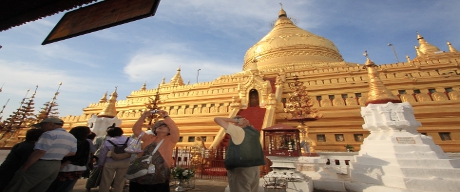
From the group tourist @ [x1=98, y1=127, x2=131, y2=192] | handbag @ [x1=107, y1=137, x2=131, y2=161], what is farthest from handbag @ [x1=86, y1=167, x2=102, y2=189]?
handbag @ [x1=107, y1=137, x2=131, y2=161]

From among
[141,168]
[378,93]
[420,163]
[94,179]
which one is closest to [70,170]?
[94,179]

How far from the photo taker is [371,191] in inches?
197

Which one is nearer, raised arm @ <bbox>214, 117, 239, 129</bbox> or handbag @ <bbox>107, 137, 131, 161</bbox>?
raised arm @ <bbox>214, 117, 239, 129</bbox>

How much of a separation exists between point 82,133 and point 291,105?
8711 mm

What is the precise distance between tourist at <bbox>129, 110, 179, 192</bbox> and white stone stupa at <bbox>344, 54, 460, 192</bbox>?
530 centimetres

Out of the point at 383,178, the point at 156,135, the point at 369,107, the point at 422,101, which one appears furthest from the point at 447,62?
the point at 156,135

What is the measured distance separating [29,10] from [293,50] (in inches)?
1023

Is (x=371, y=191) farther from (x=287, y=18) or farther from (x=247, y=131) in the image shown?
(x=287, y=18)

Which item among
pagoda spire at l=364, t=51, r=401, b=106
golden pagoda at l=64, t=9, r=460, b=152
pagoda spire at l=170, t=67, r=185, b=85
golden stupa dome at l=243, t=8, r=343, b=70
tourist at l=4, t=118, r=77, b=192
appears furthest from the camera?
pagoda spire at l=170, t=67, r=185, b=85

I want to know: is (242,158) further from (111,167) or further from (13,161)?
(13,161)

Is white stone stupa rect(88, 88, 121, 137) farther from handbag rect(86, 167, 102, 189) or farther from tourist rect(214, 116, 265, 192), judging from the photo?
tourist rect(214, 116, 265, 192)

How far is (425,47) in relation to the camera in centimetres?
2148

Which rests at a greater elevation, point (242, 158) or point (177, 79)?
point (177, 79)

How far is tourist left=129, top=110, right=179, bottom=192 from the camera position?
103 inches
